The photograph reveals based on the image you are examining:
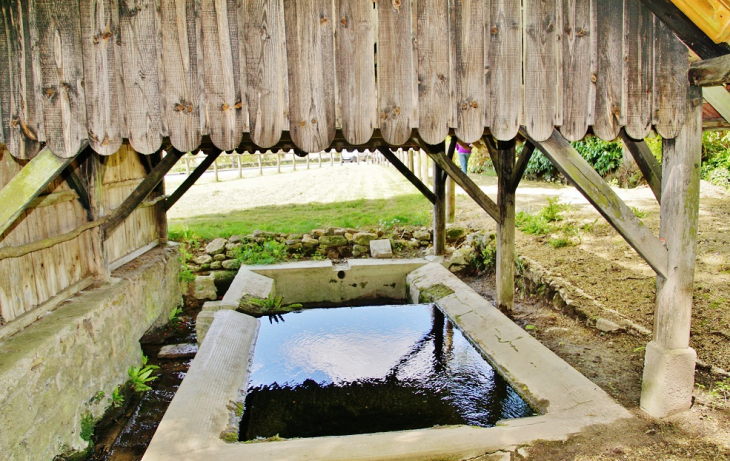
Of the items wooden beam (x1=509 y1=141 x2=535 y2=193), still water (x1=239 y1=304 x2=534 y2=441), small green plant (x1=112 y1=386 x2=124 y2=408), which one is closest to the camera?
still water (x1=239 y1=304 x2=534 y2=441)

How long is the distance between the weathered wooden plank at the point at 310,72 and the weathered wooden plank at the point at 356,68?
0.07 metres

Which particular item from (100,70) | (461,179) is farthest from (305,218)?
(100,70)

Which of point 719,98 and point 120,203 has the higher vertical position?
Answer: point 719,98

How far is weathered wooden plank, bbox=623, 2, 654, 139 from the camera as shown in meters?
3.13

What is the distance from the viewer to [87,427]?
14.0ft

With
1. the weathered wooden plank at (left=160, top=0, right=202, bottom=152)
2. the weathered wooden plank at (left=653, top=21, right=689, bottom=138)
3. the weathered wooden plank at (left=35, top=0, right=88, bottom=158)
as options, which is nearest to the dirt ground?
the weathered wooden plank at (left=653, top=21, right=689, bottom=138)

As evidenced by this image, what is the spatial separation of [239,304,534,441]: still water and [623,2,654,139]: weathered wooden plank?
230 cm

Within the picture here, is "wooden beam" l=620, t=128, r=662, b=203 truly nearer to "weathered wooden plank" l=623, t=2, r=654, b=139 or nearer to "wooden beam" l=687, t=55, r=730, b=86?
"weathered wooden plank" l=623, t=2, r=654, b=139

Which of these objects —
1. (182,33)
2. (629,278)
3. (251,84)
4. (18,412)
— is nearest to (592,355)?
(629,278)

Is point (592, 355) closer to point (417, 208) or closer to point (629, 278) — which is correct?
point (629, 278)

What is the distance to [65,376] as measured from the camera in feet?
13.2

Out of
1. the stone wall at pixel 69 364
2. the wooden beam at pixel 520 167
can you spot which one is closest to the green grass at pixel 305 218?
the stone wall at pixel 69 364

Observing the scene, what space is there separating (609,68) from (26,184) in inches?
139

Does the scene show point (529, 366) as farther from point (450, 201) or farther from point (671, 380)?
point (450, 201)
